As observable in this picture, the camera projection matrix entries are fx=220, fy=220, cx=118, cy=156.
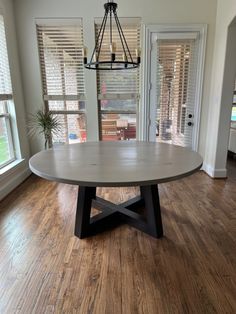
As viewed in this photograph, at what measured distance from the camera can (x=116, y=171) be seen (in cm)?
177

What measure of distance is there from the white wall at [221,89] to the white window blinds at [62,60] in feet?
7.25

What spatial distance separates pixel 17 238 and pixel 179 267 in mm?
1563

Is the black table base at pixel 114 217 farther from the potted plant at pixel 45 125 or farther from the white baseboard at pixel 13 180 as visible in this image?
the potted plant at pixel 45 125

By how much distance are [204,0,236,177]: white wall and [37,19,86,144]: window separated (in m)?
2.21

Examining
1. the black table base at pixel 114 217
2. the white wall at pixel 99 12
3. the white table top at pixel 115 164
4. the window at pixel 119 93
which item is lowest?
the black table base at pixel 114 217

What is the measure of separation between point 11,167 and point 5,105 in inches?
39.2

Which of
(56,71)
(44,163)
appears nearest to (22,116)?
(56,71)

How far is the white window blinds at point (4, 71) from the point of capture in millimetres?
3256

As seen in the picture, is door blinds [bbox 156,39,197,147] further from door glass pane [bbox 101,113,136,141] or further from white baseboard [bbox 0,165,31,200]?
white baseboard [bbox 0,165,31,200]

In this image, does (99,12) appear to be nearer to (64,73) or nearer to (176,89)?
(64,73)

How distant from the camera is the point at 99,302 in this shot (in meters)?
1.50

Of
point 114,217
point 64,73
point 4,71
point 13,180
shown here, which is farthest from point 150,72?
point 13,180

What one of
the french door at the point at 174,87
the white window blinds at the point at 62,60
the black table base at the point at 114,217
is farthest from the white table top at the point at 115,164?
the white window blinds at the point at 62,60

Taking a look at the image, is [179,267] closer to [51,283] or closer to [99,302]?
[99,302]
